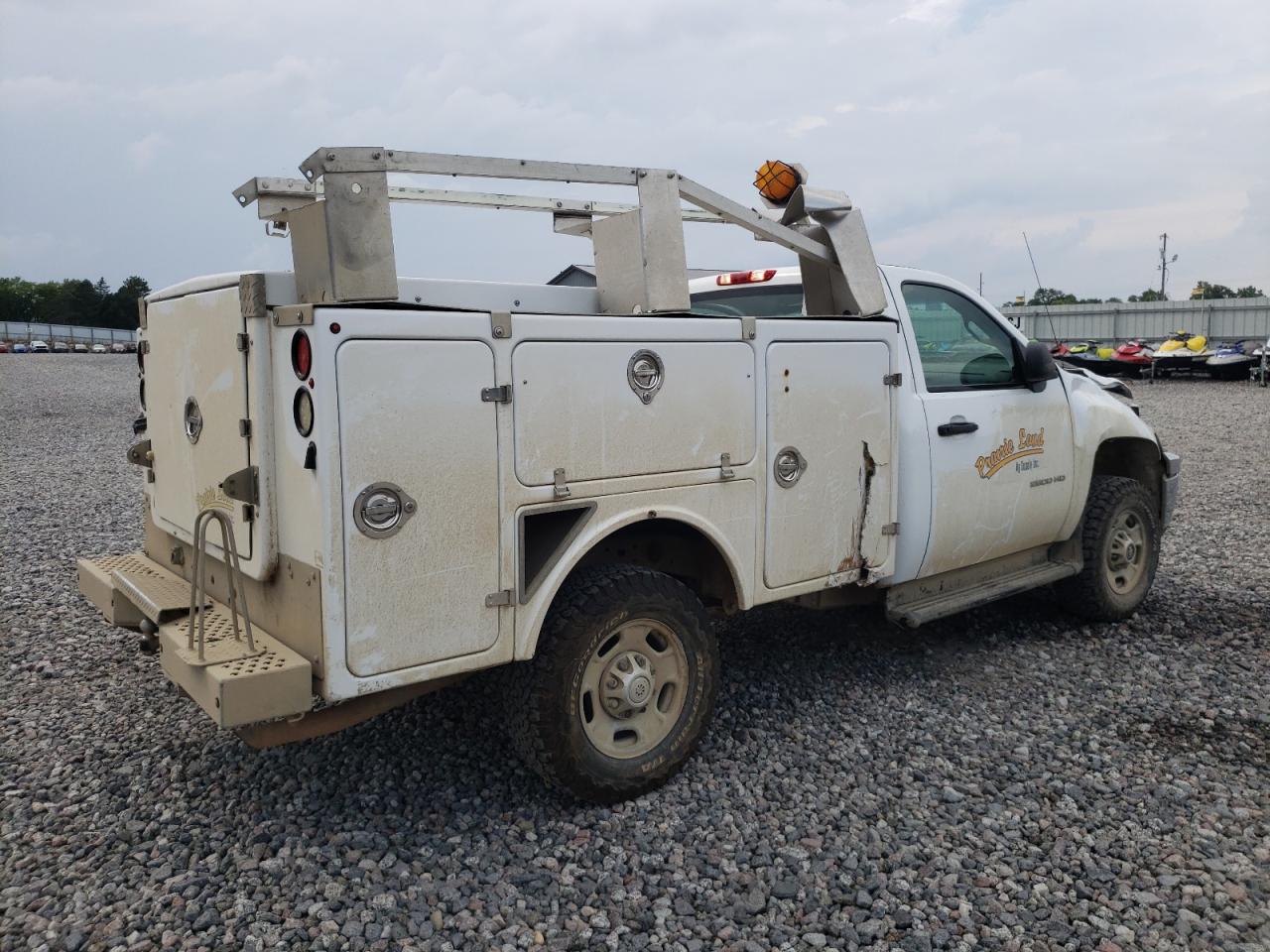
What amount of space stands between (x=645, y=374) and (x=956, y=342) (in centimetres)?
213

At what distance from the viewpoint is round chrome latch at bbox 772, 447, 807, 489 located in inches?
164

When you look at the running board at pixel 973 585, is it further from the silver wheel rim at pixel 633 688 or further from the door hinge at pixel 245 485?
the door hinge at pixel 245 485

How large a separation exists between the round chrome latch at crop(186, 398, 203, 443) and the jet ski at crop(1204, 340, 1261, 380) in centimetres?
3221

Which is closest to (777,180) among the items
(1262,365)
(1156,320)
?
(1262,365)

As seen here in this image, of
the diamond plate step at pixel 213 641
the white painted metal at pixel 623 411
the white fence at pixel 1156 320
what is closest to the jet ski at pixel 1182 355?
the white fence at pixel 1156 320

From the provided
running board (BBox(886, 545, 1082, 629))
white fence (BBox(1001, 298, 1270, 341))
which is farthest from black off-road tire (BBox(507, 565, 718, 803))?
white fence (BBox(1001, 298, 1270, 341))

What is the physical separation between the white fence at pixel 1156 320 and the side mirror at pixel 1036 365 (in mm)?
32616

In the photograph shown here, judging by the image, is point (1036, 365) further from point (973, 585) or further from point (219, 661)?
point (219, 661)

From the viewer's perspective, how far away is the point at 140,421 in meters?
4.65

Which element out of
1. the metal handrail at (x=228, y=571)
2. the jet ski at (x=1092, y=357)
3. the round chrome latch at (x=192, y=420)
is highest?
the jet ski at (x=1092, y=357)

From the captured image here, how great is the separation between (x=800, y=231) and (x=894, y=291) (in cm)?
56

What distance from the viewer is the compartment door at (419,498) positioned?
3090 millimetres

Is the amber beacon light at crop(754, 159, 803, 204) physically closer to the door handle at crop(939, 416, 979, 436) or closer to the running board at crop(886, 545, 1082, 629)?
the door handle at crop(939, 416, 979, 436)

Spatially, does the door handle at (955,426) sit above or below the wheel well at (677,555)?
above
